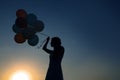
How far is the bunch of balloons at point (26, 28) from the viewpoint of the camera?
260 inches

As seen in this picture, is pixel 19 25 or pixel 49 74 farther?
pixel 19 25

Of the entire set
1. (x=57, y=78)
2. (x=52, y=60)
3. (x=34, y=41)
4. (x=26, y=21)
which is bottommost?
(x=57, y=78)

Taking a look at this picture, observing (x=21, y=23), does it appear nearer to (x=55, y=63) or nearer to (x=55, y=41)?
(x=55, y=41)

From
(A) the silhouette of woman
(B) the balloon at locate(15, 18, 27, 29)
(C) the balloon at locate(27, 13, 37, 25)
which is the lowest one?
(A) the silhouette of woman

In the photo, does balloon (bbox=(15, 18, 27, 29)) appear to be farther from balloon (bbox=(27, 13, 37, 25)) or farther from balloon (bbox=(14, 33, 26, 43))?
balloon (bbox=(14, 33, 26, 43))

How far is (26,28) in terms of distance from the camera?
6.60 m

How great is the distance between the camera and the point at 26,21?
6.66m

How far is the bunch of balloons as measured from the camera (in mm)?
6602

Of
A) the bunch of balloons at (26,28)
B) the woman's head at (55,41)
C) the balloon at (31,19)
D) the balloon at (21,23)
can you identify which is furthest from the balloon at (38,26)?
the woman's head at (55,41)

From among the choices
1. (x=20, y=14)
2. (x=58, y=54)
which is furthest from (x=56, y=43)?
(x=20, y=14)

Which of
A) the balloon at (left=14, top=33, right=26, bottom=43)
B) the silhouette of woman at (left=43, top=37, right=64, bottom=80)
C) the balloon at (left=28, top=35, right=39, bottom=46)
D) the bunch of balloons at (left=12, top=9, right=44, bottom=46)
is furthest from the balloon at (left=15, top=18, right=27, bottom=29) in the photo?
the silhouette of woman at (left=43, top=37, right=64, bottom=80)

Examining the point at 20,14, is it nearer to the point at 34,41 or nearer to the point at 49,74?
the point at 34,41

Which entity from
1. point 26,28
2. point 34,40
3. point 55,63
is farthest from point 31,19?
point 55,63

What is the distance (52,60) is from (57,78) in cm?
48
